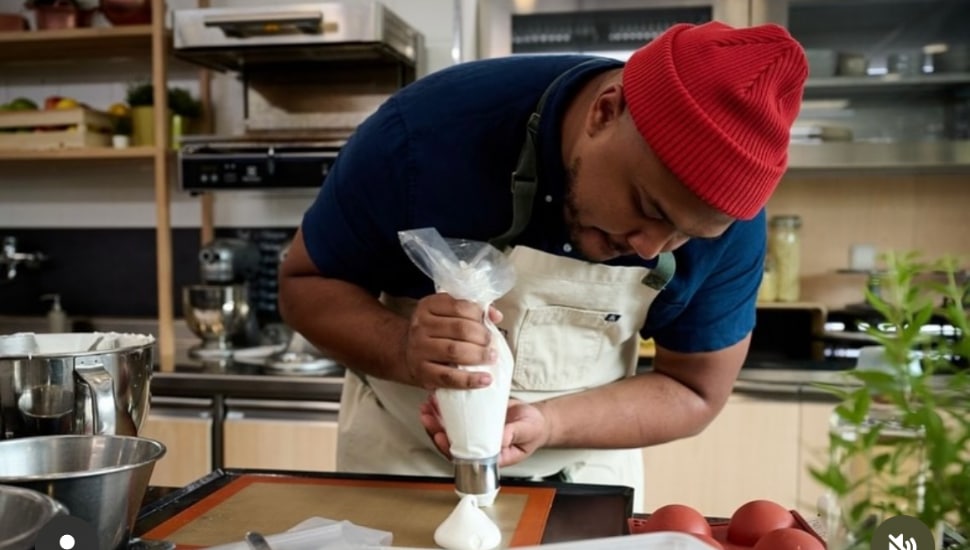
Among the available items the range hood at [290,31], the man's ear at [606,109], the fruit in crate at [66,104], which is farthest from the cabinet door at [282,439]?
the man's ear at [606,109]

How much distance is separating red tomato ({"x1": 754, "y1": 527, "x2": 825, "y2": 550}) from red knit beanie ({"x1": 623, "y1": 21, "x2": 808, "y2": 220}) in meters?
0.29

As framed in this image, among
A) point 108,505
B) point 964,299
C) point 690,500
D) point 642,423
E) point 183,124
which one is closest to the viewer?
point 964,299

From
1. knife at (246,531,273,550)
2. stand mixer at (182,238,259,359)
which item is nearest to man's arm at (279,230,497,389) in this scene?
knife at (246,531,273,550)

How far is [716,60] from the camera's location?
76cm

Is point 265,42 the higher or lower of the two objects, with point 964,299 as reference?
higher

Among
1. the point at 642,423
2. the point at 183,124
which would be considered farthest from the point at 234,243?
the point at 642,423

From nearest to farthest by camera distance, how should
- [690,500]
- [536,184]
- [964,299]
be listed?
1. [964,299]
2. [536,184]
3. [690,500]

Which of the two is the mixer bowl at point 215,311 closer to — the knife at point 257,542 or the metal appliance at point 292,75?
the metal appliance at point 292,75

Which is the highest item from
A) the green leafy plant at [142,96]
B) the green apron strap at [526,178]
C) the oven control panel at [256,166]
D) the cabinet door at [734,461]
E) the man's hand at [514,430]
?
the green leafy plant at [142,96]

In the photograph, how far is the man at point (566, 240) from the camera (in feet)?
2.54

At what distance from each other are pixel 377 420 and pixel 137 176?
6.09 feet

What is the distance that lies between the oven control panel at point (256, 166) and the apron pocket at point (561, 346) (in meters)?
1.19

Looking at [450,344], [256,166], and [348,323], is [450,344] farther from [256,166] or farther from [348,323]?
[256,166]

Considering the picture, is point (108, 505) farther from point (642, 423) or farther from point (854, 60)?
point (854, 60)
